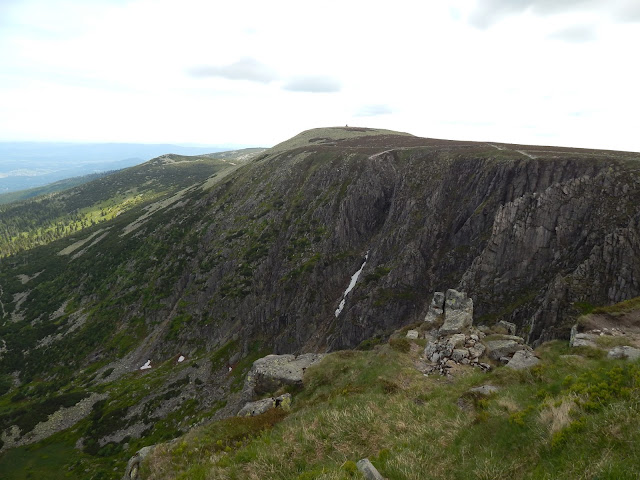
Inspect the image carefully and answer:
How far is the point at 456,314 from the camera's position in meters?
36.8

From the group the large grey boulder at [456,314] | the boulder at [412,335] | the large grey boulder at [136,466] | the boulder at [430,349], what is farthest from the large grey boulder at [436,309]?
the large grey boulder at [136,466]

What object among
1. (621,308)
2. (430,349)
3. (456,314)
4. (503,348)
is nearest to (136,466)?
(430,349)

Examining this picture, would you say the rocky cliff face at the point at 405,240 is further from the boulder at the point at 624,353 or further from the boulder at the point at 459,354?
the boulder at the point at 624,353

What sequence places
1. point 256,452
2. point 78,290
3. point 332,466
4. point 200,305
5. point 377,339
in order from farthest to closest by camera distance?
point 78,290, point 200,305, point 377,339, point 256,452, point 332,466

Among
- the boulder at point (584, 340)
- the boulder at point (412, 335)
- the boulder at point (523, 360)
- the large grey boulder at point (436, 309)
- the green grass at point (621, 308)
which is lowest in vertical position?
the boulder at point (412, 335)

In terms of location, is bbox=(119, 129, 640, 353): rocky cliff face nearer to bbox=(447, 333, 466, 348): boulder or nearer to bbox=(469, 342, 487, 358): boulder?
bbox=(469, 342, 487, 358): boulder

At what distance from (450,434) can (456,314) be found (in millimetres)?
23880

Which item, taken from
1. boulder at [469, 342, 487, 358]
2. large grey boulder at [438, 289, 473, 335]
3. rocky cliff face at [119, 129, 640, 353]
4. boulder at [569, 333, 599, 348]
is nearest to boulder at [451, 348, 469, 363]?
boulder at [469, 342, 487, 358]

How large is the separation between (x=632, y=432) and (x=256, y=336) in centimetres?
8664

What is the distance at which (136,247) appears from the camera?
146 m

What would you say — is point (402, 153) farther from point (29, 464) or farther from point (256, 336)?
point (29, 464)

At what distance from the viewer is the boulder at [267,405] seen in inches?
1005

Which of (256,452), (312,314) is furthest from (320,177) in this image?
(256,452)

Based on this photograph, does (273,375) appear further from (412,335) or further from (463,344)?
(463,344)
